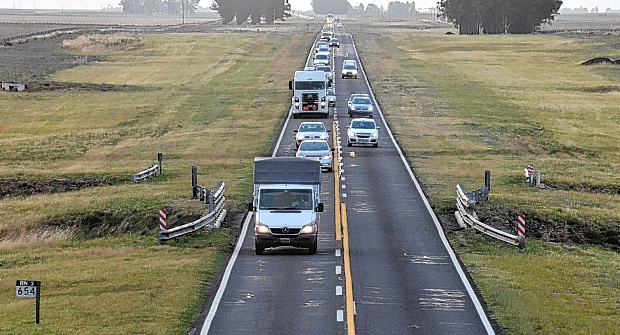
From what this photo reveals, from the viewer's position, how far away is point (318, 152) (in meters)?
47.4

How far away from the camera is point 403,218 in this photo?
125 ft

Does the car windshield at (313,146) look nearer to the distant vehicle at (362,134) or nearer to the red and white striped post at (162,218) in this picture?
the distant vehicle at (362,134)

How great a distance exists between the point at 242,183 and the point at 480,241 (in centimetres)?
1486

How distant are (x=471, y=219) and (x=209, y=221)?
343 inches

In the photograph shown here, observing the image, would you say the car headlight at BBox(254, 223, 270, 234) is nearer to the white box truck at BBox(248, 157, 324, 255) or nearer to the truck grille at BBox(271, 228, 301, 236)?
the white box truck at BBox(248, 157, 324, 255)

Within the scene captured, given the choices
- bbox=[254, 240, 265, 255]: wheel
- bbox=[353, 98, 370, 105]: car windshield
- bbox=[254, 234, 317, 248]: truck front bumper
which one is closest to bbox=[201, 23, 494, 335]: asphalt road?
bbox=[254, 240, 265, 255]: wheel

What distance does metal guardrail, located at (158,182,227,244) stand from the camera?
109 feet

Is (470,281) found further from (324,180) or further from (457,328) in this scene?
(324,180)

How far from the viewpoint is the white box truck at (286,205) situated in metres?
30.4

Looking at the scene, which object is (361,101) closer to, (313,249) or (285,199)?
(285,199)

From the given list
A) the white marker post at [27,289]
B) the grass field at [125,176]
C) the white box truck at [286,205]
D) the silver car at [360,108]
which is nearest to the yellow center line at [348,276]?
the white box truck at [286,205]

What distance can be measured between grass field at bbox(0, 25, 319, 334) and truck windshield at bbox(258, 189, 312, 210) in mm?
2101

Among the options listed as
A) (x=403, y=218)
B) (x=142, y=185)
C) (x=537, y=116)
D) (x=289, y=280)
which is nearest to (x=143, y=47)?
(x=537, y=116)

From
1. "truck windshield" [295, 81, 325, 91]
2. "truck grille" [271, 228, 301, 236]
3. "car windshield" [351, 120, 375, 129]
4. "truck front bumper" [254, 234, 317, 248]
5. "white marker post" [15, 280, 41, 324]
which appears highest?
"truck windshield" [295, 81, 325, 91]
